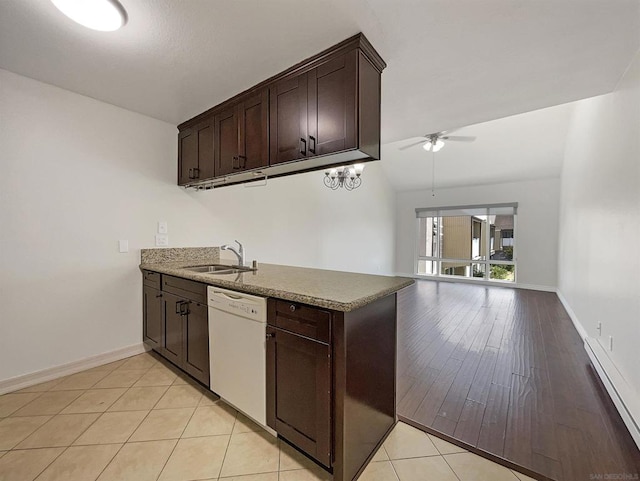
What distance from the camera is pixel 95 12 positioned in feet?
4.74

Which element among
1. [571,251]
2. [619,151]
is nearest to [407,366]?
[619,151]

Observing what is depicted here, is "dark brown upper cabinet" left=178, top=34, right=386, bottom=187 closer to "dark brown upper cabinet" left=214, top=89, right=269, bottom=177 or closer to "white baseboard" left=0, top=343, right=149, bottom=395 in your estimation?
"dark brown upper cabinet" left=214, top=89, right=269, bottom=177

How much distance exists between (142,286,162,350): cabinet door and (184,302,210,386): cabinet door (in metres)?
0.54

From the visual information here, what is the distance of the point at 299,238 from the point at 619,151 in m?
3.73

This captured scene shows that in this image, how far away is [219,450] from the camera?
154 cm

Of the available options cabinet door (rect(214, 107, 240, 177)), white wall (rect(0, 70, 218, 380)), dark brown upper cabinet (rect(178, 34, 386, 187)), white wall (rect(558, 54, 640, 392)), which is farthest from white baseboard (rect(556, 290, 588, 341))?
white wall (rect(0, 70, 218, 380))

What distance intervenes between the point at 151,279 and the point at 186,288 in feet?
2.49

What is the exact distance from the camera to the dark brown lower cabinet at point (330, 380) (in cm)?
129

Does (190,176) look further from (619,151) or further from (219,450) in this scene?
(619,151)

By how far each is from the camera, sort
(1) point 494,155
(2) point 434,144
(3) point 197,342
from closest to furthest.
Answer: (3) point 197,342 < (2) point 434,144 < (1) point 494,155

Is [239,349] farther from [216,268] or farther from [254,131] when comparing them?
[254,131]

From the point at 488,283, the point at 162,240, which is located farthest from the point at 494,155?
the point at 162,240

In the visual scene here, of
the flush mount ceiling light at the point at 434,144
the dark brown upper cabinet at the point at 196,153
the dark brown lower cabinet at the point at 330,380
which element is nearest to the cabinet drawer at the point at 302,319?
the dark brown lower cabinet at the point at 330,380

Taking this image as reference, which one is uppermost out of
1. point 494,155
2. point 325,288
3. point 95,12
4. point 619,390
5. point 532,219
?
point 494,155
